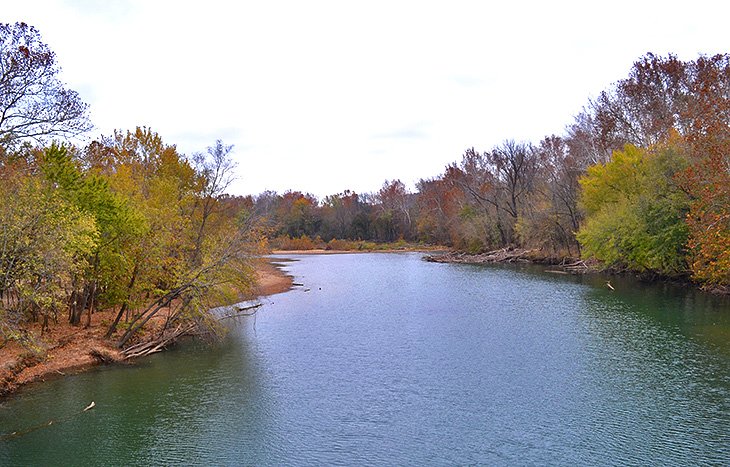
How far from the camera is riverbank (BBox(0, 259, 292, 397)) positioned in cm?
2025

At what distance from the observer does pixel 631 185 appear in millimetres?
47250

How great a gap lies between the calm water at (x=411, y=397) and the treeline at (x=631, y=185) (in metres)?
6.48

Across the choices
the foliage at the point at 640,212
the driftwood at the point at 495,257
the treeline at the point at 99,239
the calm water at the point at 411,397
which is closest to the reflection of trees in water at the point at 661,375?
the calm water at the point at 411,397

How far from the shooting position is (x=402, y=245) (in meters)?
115

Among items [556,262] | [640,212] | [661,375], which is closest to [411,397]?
[661,375]

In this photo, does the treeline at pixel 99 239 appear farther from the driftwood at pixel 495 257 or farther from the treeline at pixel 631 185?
the driftwood at pixel 495 257

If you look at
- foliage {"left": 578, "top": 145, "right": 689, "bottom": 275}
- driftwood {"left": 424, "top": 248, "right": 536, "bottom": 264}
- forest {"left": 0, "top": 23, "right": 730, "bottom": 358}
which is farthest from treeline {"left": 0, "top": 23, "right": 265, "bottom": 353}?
driftwood {"left": 424, "top": 248, "right": 536, "bottom": 264}

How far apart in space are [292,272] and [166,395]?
149 feet

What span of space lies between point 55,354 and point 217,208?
17.7 meters

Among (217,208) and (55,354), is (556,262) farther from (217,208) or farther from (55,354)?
(55,354)

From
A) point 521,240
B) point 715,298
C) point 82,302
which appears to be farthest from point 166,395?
point 521,240

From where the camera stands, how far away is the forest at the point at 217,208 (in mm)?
19703

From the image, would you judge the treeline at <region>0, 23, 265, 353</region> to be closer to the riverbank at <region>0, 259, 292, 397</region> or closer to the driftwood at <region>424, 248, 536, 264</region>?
the riverbank at <region>0, 259, 292, 397</region>

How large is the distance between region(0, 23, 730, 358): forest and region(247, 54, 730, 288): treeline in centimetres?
15
